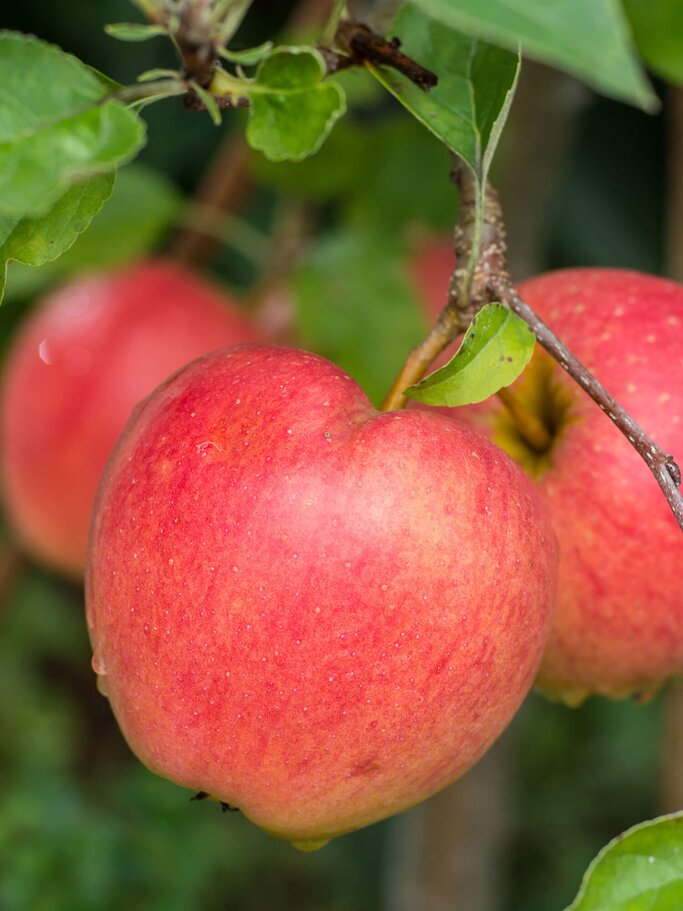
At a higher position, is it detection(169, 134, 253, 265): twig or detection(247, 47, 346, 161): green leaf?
detection(247, 47, 346, 161): green leaf

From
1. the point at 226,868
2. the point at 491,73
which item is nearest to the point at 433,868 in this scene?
the point at 226,868

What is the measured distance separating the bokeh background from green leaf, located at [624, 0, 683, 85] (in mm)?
316

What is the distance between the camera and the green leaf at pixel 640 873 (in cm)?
49

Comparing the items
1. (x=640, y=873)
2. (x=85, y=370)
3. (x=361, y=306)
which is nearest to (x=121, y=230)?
(x=85, y=370)

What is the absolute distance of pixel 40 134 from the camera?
434 millimetres


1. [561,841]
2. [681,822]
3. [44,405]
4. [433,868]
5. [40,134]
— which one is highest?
[40,134]

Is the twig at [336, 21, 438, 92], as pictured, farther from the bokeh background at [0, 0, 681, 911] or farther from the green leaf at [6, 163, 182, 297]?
the green leaf at [6, 163, 182, 297]

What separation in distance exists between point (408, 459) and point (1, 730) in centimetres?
160

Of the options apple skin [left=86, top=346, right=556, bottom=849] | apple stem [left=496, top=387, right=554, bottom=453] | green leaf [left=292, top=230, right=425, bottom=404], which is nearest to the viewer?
apple skin [left=86, top=346, right=556, bottom=849]

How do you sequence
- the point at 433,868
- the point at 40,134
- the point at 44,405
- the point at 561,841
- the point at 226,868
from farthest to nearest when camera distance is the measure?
the point at 561,841, the point at 226,868, the point at 433,868, the point at 44,405, the point at 40,134

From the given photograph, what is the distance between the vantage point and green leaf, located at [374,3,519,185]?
54cm

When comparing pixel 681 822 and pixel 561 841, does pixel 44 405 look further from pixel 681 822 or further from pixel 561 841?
pixel 561 841

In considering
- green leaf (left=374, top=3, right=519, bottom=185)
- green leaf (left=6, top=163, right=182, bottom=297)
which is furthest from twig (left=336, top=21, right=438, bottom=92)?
green leaf (left=6, top=163, right=182, bottom=297)

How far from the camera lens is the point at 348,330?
3.34 ft
